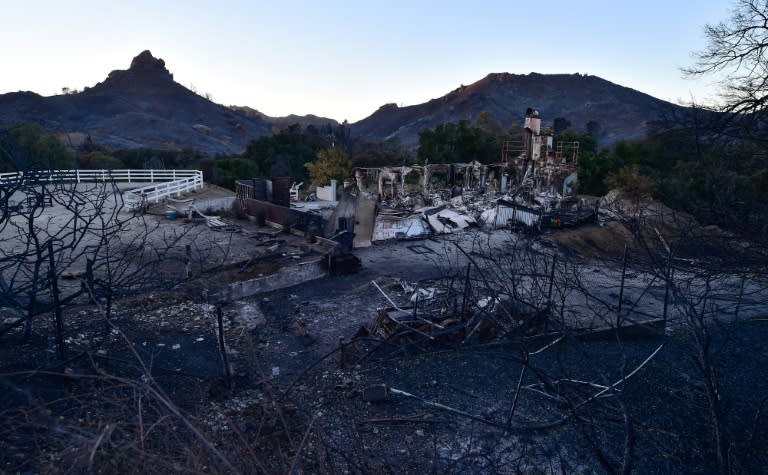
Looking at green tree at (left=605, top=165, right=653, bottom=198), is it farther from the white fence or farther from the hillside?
the hillside

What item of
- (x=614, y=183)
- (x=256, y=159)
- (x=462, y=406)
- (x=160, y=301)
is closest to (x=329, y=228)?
(x=160, y=301)

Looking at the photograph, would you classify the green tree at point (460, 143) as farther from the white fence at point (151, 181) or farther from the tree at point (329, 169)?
the white fence at point (151, 181)

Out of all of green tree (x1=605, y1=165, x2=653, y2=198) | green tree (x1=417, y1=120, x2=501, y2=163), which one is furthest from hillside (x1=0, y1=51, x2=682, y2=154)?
green tree (x1=605, y1=165, x2=653, y2=198)

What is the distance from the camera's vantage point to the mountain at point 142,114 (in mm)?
73250

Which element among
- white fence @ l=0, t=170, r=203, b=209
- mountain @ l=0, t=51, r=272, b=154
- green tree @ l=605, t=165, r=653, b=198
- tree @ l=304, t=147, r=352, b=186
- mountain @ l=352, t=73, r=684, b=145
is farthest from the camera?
mountain @ l=352, t=73, r=684, b=145

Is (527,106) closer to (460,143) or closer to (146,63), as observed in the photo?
(460,143)

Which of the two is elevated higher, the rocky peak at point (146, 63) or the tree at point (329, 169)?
the rocky peak at point (146, 63)

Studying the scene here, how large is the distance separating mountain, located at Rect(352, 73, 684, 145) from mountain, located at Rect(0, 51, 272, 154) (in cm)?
2816

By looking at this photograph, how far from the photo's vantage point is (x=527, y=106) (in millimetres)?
98188

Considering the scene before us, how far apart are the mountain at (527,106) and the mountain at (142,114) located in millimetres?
28156

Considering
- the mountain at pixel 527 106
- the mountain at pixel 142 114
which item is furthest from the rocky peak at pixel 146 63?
the mountain at pixel 527 106

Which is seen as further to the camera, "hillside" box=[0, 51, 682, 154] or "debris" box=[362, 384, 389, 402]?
"hillside" box=[0, 51, 682, 154]

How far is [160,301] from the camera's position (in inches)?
361

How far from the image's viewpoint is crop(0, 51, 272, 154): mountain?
73250 millimetres
